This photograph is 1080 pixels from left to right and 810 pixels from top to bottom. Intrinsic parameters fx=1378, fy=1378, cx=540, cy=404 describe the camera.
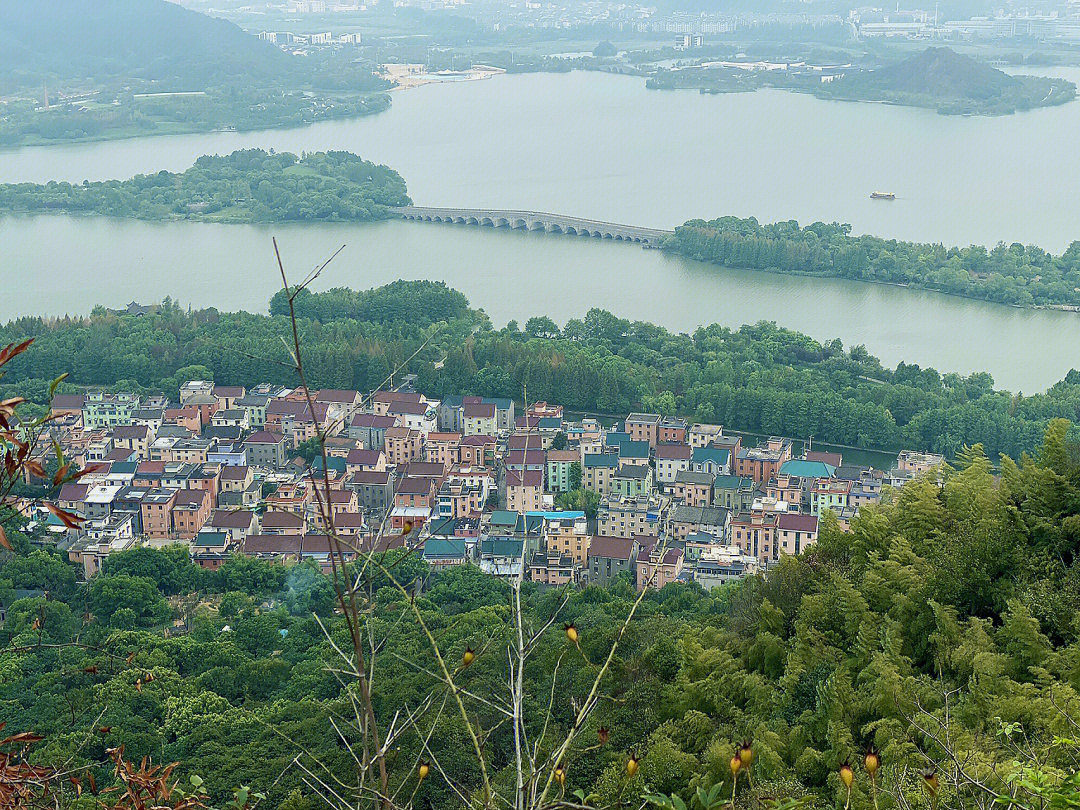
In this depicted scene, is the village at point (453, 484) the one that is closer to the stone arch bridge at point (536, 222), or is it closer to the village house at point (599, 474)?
the village house at point (599, 474)

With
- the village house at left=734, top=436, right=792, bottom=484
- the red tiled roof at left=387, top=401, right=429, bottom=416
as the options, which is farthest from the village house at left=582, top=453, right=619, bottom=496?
the red tiled roof at left=387, top=401, right=429, bottom=416

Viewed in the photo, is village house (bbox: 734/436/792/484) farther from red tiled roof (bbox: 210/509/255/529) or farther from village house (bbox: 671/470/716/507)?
red tiled roof (bbox: 210/509/255/529)

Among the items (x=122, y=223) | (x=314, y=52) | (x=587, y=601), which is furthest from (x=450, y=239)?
(x=314, y=52)

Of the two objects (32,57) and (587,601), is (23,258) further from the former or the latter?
(32,57)

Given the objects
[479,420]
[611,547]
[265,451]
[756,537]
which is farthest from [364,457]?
[756,537]

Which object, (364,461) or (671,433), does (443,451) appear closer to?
(364,461)

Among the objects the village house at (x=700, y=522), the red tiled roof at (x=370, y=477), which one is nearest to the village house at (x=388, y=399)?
the red tiled roof at (x=370, y=477)
